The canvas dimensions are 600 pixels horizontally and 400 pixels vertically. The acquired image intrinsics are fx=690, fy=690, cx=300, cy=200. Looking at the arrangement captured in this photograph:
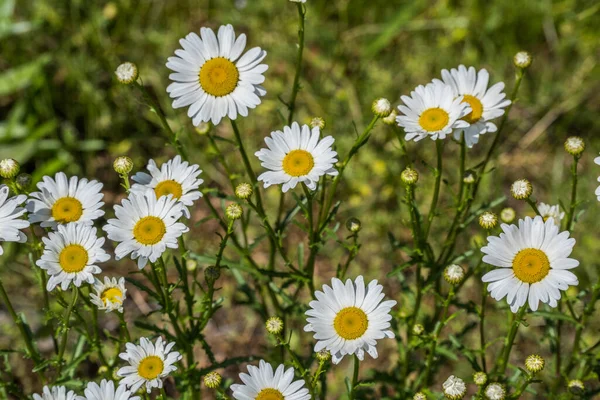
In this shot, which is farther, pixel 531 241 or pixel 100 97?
pixel 100 97

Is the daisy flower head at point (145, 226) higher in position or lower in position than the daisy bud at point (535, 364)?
higher

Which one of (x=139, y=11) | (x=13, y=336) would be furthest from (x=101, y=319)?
(x=139, y=11)

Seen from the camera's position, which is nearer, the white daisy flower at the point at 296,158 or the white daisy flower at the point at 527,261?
the white daisy flower at the point at 527,261

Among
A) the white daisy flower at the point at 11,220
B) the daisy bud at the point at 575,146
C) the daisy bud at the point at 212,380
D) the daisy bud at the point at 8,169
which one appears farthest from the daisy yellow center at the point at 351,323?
the daisy bud at the point at 8,169

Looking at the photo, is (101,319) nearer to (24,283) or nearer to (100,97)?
(24,283)

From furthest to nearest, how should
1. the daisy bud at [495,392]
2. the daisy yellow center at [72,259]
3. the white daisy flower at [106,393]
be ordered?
the daisy yellow center at [72,259]
the daisy bud at [495,392]
the white daisy flower at [106,393]

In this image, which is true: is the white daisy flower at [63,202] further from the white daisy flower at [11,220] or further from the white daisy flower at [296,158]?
the white daisy flower at [296,158]

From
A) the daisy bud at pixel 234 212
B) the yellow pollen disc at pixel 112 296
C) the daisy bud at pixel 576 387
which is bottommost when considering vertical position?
the daisy bud at pixel 576 387
